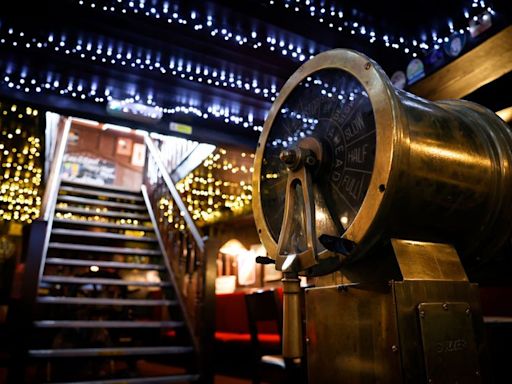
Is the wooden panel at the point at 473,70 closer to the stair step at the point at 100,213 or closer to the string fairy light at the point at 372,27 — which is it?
the string fairy light at the point at 372,27

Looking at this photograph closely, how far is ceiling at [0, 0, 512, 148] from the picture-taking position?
256 cm

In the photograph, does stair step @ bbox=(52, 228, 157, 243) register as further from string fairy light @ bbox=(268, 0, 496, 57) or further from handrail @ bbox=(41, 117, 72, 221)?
string fairy light @ bbox=(268, 0, 496, 57)

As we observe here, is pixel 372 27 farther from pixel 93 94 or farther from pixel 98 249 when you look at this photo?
pixel 98 249

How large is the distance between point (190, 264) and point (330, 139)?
12.5 feet

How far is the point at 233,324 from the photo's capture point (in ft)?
21.1

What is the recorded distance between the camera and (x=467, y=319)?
2.87 feet

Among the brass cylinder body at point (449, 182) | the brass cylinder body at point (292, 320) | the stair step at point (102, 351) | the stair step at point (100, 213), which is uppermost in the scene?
the stair step at point (100, 213)

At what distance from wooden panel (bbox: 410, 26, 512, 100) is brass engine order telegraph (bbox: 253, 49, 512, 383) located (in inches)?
53.6

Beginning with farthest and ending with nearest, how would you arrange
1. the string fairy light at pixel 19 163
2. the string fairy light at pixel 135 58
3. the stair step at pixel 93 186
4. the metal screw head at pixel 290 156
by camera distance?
the stair step at pixel 93 186 → the string fairy light at pixel 19 163 → the string fairy light at pixel 135 58 → the metal screw head at pixel 290 156

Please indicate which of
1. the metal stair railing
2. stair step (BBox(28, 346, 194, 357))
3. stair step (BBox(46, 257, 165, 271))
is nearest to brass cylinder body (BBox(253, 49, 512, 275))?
the metal stair railing

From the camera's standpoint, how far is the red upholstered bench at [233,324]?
5512 millimetres

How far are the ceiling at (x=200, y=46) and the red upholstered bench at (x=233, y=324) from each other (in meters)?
3.12

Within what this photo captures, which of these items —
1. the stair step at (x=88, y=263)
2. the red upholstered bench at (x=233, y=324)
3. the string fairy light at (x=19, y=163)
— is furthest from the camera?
the string fairy light at (x=19, y=163)

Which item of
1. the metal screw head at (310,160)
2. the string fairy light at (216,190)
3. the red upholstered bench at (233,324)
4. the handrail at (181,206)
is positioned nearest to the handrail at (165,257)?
the string fairy light at (216,190)
